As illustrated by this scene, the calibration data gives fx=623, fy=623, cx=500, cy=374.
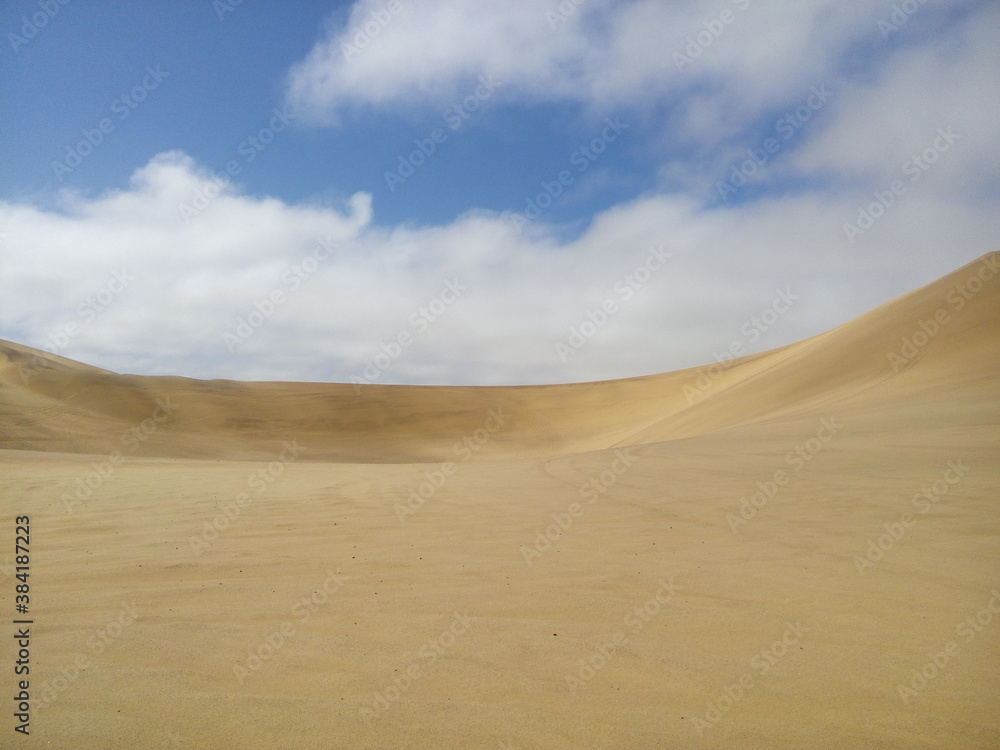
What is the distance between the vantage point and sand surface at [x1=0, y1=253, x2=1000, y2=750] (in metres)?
2.49

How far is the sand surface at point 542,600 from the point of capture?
8.18 feet

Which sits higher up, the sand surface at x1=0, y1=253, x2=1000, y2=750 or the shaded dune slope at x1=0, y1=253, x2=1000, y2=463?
the shaded dune slope at x1=0, y1=253, x2=1000, y2=463

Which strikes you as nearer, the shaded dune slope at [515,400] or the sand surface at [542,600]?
the sand surface at [542,600]

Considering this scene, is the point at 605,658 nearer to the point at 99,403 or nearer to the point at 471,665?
the point at 471,665

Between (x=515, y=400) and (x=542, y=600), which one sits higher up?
(x=515, y=400)

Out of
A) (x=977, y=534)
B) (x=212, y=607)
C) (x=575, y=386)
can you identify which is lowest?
(x=977, y=534)

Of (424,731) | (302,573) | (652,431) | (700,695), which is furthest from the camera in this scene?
(652,431)

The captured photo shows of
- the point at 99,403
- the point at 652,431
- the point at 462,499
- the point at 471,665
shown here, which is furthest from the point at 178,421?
the point at 471,665

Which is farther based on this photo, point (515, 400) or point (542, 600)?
point (515, 400)

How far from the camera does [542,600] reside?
12.4 ft

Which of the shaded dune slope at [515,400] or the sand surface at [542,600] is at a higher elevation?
the shaded dune slope at [515,400]

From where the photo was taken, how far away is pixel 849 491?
6.45 m

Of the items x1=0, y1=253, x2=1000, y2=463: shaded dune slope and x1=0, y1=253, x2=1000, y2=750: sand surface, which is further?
x1=0, y1=253, x2=1000, y2=463: shaded dune slope

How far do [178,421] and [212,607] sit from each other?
89.9ft
